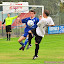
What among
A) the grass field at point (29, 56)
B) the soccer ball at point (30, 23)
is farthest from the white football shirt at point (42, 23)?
the soccer ball at point (30, 23)

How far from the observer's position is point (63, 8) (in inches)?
2051

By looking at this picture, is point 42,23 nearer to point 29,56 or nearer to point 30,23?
point 29,56

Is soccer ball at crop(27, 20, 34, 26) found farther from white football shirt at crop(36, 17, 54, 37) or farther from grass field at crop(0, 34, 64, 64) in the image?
white football shirt at crop(36, 17, 54, 37)

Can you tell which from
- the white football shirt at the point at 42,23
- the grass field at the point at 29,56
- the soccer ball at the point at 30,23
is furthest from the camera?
the soccer ball at the point at 30,23

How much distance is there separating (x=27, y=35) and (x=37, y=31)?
2785 mm

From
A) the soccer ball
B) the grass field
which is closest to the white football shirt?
the grass field

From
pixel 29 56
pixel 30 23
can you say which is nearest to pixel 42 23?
pixel 29 56

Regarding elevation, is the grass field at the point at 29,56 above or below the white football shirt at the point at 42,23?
below

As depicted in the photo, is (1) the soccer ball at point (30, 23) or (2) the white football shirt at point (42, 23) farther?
(1) the soccer ball at point (30, 23)

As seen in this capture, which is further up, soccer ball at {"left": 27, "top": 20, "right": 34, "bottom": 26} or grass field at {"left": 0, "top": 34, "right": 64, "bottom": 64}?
soccer ball at {"left": 27, "top": 20, "right": 34, "bottom": 26}

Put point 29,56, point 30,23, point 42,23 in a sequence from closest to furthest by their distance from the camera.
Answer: point 42,23, point 29,56, point 30,23

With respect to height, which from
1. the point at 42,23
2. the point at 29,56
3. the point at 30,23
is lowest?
the point at 29,56

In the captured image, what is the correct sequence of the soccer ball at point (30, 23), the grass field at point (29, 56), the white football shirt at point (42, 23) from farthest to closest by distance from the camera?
the soccer ball at point (30, 23)
the white football shirt at point (42, 23)
the grass field at point (29, 56)

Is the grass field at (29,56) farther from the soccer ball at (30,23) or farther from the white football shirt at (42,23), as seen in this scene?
the soccer ball at (30,23)
